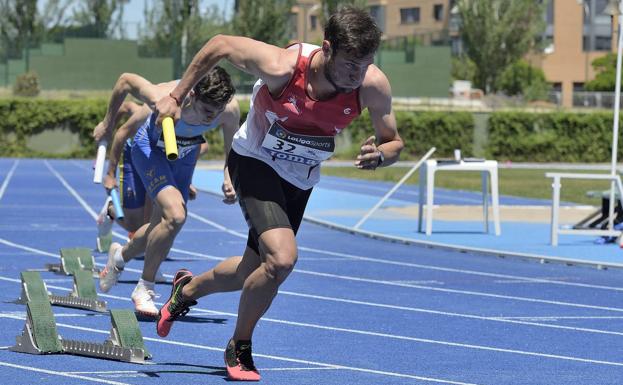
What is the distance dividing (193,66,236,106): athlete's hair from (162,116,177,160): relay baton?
7.47 ft

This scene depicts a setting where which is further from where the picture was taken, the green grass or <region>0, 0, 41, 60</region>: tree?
<region>0, 0, 41, 60</region>: tree

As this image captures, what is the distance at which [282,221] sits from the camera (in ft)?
20.9

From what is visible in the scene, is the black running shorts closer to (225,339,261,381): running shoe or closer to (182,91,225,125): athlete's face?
(225,339,261,381): running shoe

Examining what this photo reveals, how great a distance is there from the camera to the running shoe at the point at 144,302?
8.71 metres

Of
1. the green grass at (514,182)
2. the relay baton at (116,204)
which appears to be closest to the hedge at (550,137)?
the green grass at (514,182)

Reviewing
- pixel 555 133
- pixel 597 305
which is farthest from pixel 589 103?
pixel 597 305

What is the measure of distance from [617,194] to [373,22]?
1093 centimetres

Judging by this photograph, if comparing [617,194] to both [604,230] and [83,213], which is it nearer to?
[604,230]

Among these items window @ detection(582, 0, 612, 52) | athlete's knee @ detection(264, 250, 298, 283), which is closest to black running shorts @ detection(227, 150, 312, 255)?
athlete's knee @ detection(264, 250, 298, 283)

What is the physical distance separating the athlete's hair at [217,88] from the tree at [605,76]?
2728 inches

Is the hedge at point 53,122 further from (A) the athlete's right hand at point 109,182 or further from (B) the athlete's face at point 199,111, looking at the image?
(B) the athlete's face at point 199,111

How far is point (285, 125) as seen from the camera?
6301mm

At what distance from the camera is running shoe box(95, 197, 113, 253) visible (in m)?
12.3

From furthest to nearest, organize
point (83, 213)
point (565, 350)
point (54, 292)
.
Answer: point (83, 213) → point (54, 292) → point (565, 350)
